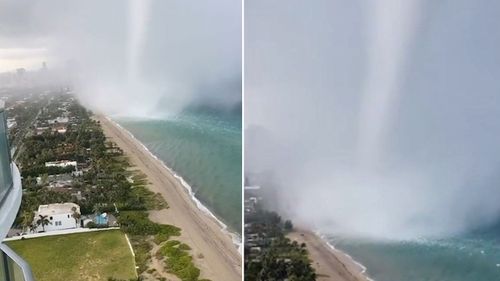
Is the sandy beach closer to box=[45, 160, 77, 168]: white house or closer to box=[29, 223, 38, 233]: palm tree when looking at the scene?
box=[45, 160, 77, 168]: white house

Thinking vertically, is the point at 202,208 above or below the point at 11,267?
below

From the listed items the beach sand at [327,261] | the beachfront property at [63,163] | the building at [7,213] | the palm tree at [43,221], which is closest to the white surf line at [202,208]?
the beach sand at [327,261]

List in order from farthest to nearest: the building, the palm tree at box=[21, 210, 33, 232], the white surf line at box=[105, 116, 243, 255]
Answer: the white surf line at box=[105, 116, 243, 255], the palm tree at box=[21, 210, 33, 232], the building

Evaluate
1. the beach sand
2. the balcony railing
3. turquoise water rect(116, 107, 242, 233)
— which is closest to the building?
the balcony railing

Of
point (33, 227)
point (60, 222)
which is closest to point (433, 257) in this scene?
point (60, 222)

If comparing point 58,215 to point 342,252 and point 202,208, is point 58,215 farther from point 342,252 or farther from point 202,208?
point 342,252

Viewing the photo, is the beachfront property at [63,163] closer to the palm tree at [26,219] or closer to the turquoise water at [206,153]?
the palm tree at [26,219]
